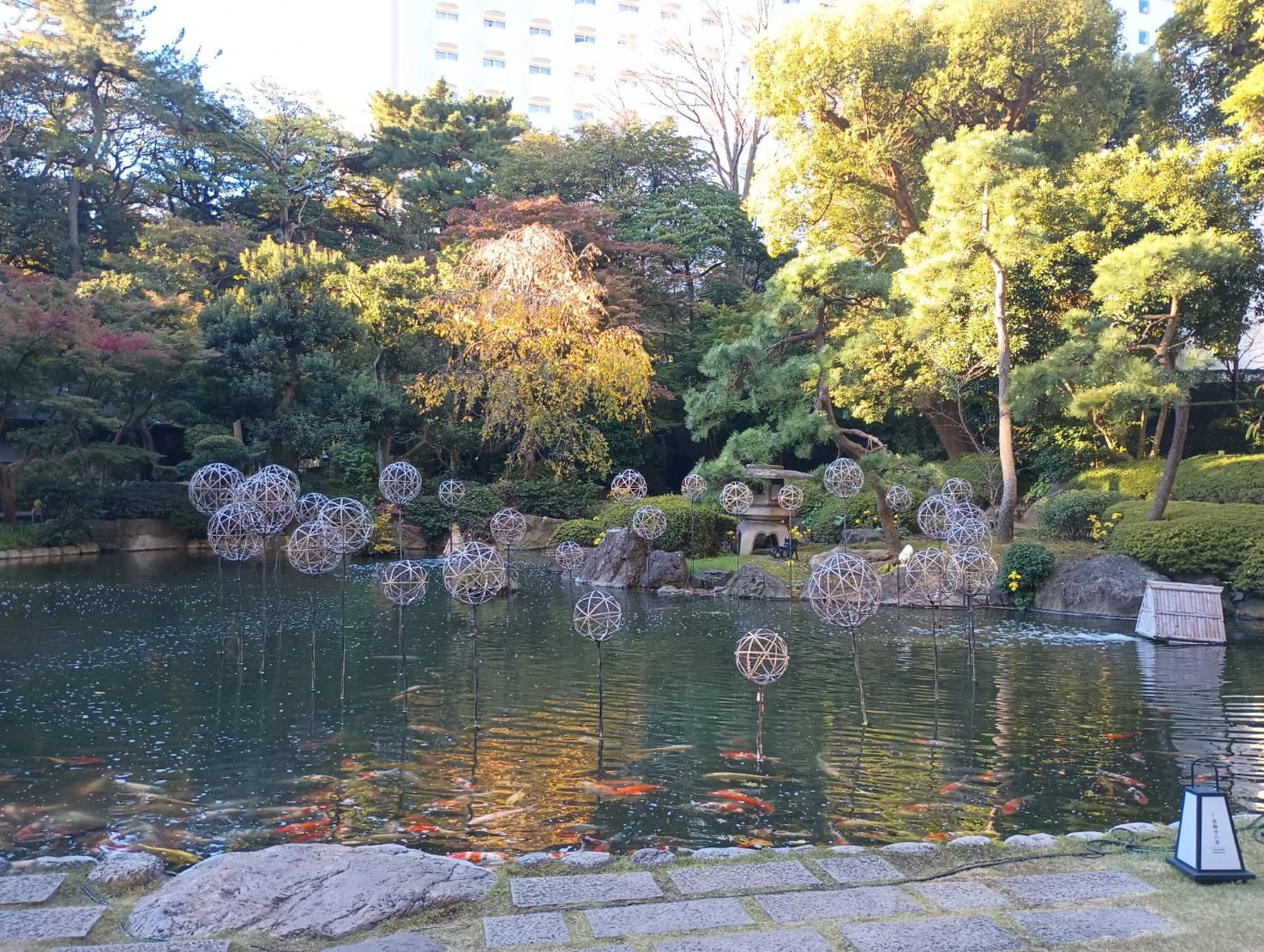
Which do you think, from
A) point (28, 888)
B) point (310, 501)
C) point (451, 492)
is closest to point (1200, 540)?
point (451, 492)

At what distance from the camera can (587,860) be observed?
4.50 m

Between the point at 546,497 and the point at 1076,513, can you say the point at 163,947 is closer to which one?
the point at 1076,513

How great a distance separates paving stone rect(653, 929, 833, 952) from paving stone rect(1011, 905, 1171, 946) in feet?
2.68

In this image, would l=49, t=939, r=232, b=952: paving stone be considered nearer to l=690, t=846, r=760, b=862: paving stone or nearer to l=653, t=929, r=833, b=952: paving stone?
l=653, t=929, r=833, b=952: paving stone

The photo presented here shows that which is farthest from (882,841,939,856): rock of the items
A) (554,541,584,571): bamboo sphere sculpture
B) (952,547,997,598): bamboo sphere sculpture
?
(554,541,584,571): bamboo sphere sculpture

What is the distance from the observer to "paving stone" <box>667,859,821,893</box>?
420 cm

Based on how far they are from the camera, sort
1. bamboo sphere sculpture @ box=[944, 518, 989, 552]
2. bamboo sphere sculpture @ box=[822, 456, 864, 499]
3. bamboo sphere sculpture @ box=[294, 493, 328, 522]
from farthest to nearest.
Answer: bamboo sphere sculpture @ box=[822, 456, 864, 499] → bamboo sphere sculpture @ box=[294, 493, 328, 522] → bamboo sphere sculpture @ box=[944, 518, 989, 552]

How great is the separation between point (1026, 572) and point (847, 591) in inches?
239

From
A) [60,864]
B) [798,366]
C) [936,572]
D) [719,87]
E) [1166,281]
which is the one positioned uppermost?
[719,87]

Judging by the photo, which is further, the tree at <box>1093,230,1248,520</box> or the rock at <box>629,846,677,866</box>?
the tree at <box>1093,230,1248,520</box>

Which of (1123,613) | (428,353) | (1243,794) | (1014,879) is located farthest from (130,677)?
(428,353)

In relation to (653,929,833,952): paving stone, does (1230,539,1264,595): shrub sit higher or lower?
higher

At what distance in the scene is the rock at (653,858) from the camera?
14.8ft

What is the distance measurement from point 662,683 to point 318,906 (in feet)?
18.7
